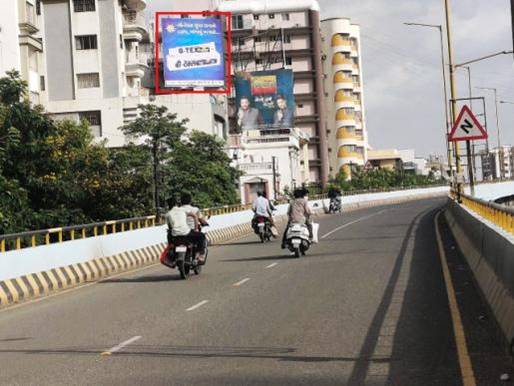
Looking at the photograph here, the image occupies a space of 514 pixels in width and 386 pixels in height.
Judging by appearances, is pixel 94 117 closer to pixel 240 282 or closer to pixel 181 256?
pixel 181 256

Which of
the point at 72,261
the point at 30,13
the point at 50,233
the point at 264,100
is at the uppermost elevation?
the point at 30,13

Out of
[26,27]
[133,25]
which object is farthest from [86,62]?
[26,27]

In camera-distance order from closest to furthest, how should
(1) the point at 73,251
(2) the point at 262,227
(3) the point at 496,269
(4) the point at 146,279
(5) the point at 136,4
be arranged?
(3) the point at 496,269 → (4) the point at 146,279 → (1) the point at 73,251 → (2) the point at 262,227 → (5) the point at 136,4

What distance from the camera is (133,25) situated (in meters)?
67.8

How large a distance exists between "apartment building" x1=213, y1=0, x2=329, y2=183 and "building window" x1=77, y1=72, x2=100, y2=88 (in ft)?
186

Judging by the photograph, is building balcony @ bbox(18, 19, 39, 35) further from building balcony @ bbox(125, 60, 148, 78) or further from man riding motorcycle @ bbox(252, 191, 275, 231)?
man riding motorcycle @ bbox(252, 191, 275, 231)

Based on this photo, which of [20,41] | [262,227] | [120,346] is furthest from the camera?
[20,41]

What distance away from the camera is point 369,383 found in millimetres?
7199

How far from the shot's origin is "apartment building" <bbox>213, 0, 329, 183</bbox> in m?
122

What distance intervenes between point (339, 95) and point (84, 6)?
75.8m

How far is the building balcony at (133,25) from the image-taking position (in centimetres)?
6744

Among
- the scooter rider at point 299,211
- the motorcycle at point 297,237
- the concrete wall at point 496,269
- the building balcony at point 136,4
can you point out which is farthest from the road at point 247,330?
the building balcony at point 136,4

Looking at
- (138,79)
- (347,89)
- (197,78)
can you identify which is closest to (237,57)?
(347,89)

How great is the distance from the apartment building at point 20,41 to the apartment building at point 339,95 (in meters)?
86.7
